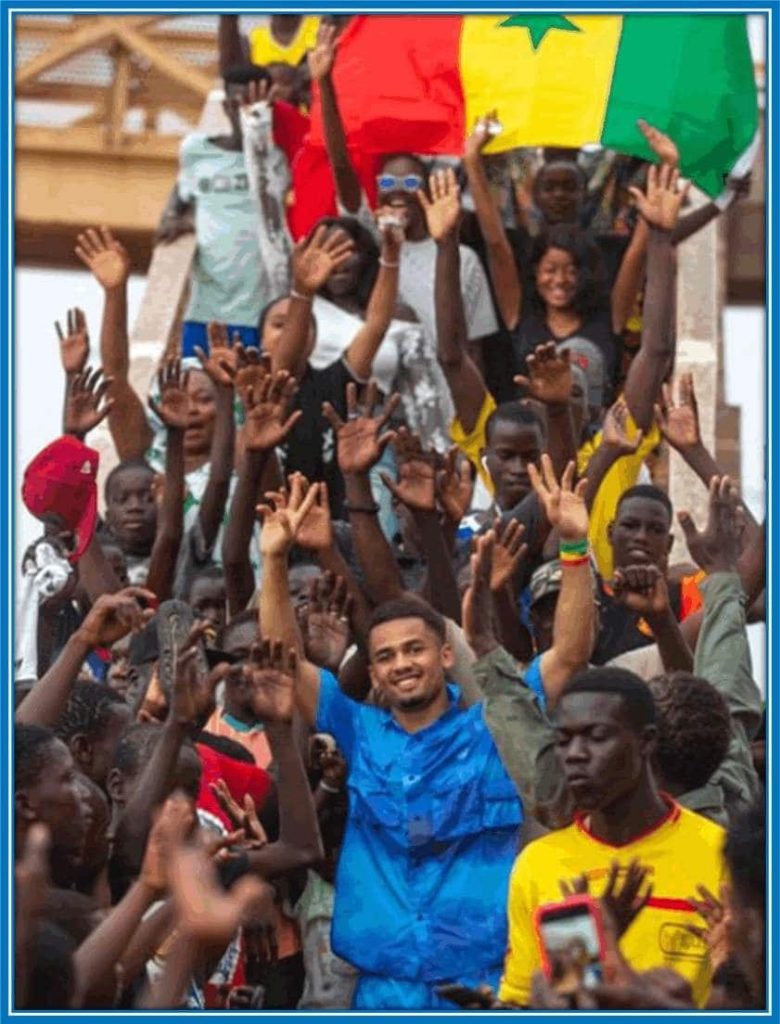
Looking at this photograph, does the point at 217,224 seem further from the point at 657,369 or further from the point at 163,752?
the point at 163,752

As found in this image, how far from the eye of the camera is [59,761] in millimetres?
6629

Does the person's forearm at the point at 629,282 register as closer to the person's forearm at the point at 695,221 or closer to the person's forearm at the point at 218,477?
the person's forearm at the point at 695,221

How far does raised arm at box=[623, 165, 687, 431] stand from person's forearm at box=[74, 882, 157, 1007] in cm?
450

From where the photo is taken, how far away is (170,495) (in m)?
10.0

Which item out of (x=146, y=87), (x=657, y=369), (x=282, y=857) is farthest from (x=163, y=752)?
(x=146, y=87)

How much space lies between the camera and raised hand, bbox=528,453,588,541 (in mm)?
8109

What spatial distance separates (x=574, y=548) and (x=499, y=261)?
3.80m

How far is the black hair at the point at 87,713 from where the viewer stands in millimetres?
7871

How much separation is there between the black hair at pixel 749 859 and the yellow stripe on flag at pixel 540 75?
6.44 m

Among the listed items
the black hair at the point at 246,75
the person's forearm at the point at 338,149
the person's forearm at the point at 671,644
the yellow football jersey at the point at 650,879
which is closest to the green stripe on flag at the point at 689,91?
the person's forearm at the point at 338,149

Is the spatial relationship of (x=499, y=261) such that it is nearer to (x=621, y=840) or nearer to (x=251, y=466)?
(x=251, y=466)

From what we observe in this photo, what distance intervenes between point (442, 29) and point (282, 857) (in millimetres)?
6274

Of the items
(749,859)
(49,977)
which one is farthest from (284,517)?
(49,977)

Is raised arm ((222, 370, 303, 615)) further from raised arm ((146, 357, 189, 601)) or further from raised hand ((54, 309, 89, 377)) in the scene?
raised hand ((54, 309, 89, 377))
